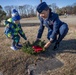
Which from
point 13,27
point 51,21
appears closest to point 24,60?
point 13,27

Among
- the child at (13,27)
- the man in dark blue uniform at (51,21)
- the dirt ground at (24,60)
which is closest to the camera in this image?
the dirt ground at (24,60)

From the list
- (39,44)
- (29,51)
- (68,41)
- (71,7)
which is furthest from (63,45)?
(71,7)

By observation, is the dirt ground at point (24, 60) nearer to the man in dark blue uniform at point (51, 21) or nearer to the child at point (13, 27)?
the child at point (13, 27)

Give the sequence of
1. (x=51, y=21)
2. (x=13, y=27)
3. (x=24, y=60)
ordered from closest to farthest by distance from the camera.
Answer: (x=24, y=60) → (x=51, y=21) → (x=13, y=27)

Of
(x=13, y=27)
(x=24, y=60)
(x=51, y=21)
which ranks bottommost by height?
(x=24, y=60)

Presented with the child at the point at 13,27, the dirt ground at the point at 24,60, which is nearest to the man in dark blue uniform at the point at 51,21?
the dirt ground at the point at 24,60

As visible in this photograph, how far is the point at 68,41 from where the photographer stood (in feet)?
18.6

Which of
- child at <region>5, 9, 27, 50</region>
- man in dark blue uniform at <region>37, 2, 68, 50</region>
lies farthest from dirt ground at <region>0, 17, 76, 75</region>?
man in dark blue uniform at <region>37, 2, 68, 50</region>

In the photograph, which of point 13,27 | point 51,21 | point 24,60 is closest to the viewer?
point 24,60

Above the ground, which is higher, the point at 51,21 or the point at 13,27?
the point at 51,21

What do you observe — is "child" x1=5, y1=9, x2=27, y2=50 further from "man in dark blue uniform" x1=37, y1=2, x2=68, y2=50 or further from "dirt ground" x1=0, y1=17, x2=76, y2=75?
"man in dark blue uniform" x1=37, y1=2, x2=68, y2=50

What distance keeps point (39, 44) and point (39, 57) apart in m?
0.36

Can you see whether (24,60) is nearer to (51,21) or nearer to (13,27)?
(13,27)

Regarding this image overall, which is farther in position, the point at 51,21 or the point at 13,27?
the point at 13,27
